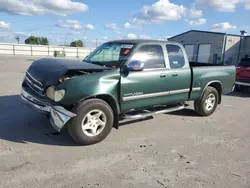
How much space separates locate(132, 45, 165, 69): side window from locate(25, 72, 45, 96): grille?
6.23 ft

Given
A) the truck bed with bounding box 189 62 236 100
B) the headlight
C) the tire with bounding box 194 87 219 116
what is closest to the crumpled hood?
the headlight

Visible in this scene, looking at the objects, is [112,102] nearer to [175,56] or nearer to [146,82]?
[146,82]

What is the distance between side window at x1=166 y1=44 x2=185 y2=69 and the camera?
580 centimetres

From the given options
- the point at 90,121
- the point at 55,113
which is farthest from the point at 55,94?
the point at 90,121

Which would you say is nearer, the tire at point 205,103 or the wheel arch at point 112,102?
the wheel arch at point 112,102

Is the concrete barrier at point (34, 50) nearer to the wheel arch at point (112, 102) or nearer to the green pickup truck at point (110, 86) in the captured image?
the green pickup truck at point (110, 86)

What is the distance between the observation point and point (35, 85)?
4836 millimetres

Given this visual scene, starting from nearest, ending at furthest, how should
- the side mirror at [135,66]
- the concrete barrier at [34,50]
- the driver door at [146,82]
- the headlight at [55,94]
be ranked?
the headlight at [55,94] → the side mirror at [135,66] → the driver door at [146,82] → the concrete barrier at [34,50]

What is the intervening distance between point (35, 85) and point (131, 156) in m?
2.30

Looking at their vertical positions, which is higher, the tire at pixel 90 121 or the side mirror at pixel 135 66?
the side mirror at pixel 135 66

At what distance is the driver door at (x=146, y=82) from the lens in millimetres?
4953

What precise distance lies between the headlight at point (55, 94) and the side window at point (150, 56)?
169cm

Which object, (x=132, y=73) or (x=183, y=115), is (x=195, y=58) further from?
(x=132, y=73)

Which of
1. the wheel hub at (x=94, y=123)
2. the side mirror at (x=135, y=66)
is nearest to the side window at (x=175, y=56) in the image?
the side mirror at (x=135, y=66)
